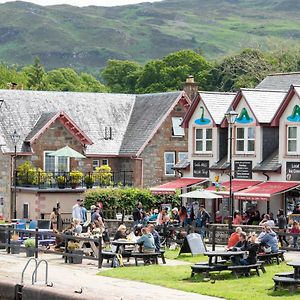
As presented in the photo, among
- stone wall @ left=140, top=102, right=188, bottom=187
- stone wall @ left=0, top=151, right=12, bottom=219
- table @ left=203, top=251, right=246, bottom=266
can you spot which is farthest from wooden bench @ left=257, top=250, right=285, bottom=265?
stone wall @ left=140, top=102, right=188, bottom=187

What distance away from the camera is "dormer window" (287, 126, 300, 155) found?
2195 inches

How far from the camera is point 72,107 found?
73.8m

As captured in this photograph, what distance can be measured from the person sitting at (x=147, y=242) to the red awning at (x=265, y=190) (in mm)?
16338

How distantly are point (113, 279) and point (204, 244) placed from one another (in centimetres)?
701

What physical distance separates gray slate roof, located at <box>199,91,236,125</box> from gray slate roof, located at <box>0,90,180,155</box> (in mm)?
9099

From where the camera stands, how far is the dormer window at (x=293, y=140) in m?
55.8

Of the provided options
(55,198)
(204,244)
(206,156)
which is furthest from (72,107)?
(204,244)

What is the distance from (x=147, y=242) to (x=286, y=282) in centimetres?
849

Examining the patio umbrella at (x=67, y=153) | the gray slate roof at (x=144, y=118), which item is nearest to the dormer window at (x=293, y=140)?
the patio umbrella at (x=67, y=153)

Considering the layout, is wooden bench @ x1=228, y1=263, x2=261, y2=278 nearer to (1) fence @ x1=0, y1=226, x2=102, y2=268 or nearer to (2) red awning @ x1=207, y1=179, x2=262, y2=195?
(1) fence @ x1=0, y1=226, x2=102, y2=268

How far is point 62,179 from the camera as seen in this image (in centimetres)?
6581

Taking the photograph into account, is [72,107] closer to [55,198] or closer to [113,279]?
[55,198]

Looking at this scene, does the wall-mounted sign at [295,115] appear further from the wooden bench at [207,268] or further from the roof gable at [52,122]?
the wooden bench at [207,268]

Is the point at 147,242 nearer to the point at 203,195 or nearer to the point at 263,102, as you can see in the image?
the point at 203,195
